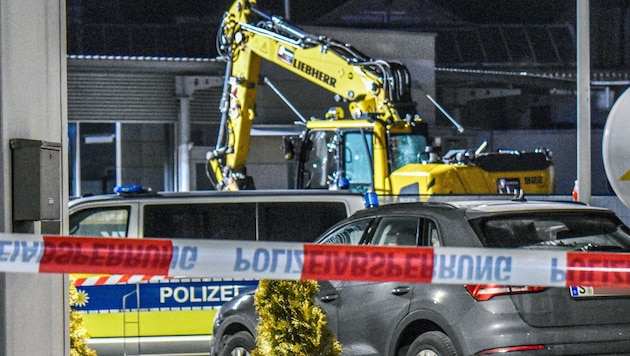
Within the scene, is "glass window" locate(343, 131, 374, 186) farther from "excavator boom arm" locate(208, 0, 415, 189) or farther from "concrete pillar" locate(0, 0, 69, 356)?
"concrete pillar" locate(0, 0, 69, 356)

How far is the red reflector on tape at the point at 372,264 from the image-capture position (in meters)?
3.94

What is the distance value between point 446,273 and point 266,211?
627cm

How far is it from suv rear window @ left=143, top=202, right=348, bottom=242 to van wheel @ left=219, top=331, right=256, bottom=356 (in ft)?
6.02

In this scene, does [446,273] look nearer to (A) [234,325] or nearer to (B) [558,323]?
(B) [558,323]

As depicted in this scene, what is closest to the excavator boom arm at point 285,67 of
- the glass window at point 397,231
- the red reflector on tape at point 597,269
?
the glass window at point 397,231

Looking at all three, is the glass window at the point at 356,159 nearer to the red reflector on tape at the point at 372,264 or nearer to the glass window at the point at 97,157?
the red reflector on tape at the point at 372,264

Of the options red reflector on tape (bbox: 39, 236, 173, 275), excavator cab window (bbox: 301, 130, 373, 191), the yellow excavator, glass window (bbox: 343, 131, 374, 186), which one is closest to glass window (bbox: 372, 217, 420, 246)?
red reflector on tape (bbox: 39, 236, 173, 275)

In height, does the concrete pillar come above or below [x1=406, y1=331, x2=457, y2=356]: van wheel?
above

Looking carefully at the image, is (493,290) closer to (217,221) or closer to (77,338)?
(77,338)

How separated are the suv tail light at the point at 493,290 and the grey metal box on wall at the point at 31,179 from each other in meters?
3.06

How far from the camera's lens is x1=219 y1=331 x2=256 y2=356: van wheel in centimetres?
811

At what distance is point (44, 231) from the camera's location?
14.8 ft

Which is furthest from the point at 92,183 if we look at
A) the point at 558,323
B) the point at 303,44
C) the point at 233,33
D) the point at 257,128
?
the point at 558,323

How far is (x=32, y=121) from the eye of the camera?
444 centimetres
